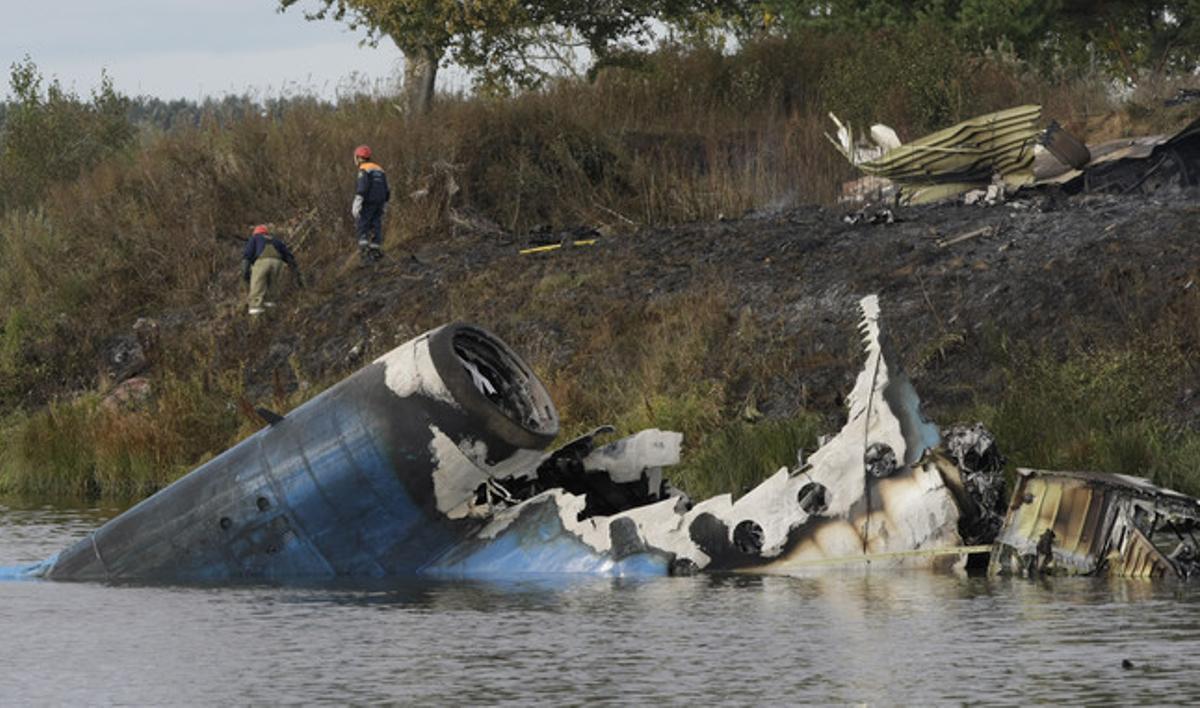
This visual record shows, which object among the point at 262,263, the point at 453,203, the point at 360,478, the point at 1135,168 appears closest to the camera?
the point at 360,478

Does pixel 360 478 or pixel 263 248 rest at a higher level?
pixel 263 248

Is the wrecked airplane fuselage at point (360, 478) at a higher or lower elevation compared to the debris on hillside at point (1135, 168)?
lower

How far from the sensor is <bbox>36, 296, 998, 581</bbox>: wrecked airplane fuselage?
1370cm

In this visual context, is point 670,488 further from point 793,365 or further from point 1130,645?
point 793,365

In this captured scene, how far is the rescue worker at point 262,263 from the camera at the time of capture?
27.1 meters

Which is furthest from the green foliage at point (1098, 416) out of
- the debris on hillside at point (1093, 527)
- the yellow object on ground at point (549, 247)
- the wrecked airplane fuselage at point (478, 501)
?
the yellow object on ground at point (549, 247)

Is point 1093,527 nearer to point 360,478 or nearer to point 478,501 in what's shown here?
point 478,501

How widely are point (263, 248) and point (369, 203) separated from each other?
151 centimetres

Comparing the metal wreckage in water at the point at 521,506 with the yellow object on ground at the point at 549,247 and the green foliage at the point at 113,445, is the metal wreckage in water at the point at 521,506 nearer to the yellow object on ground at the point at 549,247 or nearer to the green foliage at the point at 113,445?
the green foliage at the point at 113,445

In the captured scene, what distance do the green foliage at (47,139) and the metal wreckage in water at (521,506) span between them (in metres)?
Answer: 23.2

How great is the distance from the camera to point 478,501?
15.1 m

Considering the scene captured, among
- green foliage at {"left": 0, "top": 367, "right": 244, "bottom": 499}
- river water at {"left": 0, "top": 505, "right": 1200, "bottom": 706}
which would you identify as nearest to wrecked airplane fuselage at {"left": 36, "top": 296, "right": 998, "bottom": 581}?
river water at {"left": 0, "top": 505, "right": 1200, "bottom": 706}

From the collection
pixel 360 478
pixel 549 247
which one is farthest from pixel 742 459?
pixel 549 247

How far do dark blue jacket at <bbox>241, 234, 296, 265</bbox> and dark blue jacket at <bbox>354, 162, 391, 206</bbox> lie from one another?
4.00ft
